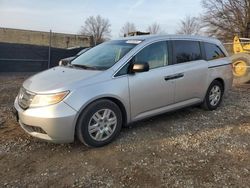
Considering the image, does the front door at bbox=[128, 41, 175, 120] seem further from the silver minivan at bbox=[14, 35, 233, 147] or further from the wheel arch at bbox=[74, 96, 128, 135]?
the wheel arch at bbox=[74, 96, 128, 135]

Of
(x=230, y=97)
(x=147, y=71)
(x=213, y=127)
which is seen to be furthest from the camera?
(x=230, y=97)

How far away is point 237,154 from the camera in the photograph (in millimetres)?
4375

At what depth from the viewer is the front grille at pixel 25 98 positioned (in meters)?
4.34

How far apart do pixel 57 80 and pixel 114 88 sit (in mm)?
836

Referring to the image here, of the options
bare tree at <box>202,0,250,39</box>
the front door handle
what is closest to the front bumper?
the front door handle

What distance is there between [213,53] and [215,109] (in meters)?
1.19

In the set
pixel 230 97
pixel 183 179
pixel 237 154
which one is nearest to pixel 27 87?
pixel 183 179

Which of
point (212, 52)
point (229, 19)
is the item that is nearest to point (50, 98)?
point (212, 52)

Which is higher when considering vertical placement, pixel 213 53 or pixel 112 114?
pixel 213 53

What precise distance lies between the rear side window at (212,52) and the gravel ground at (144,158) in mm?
1408

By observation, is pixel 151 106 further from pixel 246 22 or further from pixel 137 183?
pixel 246 22

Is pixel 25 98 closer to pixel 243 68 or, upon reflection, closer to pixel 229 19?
pixel 243 68

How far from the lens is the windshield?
493cm

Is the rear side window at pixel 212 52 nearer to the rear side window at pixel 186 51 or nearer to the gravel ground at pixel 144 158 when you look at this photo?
the rear side window at pixel 186 51
